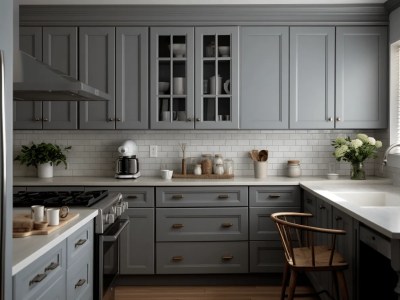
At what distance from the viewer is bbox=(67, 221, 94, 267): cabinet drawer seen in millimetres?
2318

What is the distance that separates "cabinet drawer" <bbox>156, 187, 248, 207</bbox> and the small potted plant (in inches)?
48.0

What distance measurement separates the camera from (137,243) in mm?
4180

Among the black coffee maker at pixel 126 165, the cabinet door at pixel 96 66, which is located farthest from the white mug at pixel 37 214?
the cabinet door at pixel 96 66

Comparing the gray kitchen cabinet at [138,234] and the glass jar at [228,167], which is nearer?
the gray kitchen cabinet at [138,234]

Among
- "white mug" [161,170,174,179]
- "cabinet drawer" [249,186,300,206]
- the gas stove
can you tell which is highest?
"white mug" [161,170,174,179]

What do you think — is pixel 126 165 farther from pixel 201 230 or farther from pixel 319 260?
pixel 319 260

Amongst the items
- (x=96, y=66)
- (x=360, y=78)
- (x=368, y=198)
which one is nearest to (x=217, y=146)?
(x=96, y=66)

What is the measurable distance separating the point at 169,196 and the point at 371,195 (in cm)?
174

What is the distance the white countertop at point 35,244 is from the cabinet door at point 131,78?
2.05 meters

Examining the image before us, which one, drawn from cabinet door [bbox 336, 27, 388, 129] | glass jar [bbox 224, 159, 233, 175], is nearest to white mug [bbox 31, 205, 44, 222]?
glass jar [bbox 224, 159, 233, 175]

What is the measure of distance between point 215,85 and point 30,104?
182 centimetres

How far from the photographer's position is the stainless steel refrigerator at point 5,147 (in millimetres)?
1492

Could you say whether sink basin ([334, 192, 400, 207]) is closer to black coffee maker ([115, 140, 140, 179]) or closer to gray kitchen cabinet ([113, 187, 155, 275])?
gray kitchen cabinet ([113, 187, 155, 275])

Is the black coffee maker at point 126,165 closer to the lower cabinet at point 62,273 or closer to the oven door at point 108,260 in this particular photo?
the oven door at point 108,260
